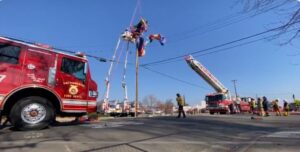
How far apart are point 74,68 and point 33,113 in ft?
6.98

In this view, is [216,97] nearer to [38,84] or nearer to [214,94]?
[214,94]

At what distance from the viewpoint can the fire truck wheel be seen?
27.5ft

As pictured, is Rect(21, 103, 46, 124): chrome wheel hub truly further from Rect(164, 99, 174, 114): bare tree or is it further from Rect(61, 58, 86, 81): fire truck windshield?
Rect(164, 99, 174, 114): bare tree

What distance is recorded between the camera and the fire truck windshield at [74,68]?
383 inches

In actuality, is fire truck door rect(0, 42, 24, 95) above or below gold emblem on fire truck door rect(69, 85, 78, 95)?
above

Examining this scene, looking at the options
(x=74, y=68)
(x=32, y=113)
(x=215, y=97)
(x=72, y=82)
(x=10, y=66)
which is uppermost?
(x=215, y=97)

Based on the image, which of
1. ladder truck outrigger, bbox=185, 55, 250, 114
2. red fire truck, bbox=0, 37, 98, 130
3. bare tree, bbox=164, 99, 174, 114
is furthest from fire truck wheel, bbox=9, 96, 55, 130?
bare tree, bbox=164, 99, 174, 114

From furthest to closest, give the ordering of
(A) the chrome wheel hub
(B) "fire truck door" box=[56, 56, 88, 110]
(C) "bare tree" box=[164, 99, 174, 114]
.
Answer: (C) "bare tree" box=[164, 99, 174, 114], (B) "fire truck door" box=[56, 56, 88, 110], (A) the chrome wheel hub

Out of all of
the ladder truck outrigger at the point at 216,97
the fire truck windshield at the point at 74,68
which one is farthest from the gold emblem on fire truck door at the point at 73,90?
the ladder truck outrigger at the point at 216,97

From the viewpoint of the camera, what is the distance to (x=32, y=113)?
28.3 ft

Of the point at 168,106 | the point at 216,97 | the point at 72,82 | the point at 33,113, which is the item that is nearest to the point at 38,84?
the point at 33,113

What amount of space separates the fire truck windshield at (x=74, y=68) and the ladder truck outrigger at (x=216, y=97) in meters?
24.6

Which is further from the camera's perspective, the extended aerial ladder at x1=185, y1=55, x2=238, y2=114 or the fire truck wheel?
the extended aerial ladder at x1=185, y1=55, x2=238, y2=114

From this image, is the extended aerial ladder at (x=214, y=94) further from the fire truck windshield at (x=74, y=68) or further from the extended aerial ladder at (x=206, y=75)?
the fire truck windshield at (x=74, y=68)
